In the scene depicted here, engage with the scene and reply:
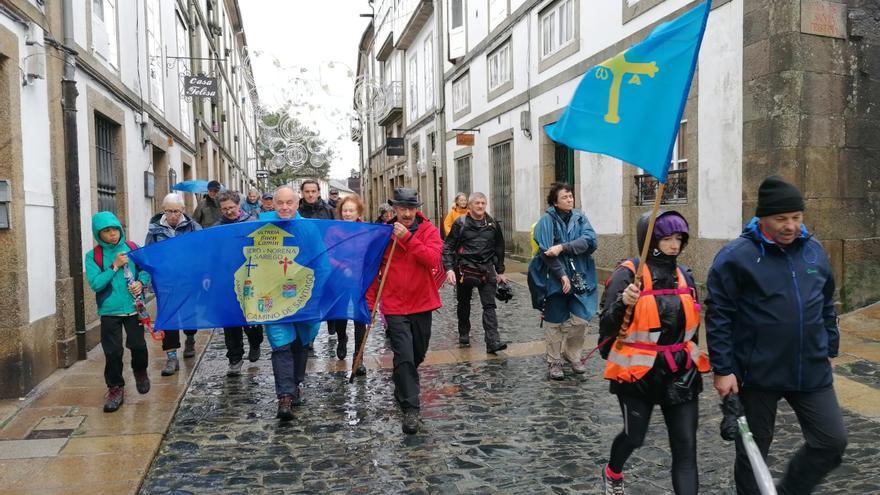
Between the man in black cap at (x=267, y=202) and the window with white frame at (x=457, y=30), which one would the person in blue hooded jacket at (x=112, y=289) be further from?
the window with white frame at (x=457, y=30)

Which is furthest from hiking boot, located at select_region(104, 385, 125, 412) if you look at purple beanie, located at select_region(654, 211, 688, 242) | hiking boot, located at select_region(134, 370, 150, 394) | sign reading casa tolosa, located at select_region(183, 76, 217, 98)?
sign reading casa tolosa, located at select_region(183, 76, 217, 98)

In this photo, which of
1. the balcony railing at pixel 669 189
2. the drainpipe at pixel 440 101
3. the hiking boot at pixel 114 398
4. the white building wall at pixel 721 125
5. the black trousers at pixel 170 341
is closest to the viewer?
the hiking boot at pixel 114 398

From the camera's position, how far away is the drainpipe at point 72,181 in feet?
22.3

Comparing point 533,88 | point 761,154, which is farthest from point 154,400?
point 533,88

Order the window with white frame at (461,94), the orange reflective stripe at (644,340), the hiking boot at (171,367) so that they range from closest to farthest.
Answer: the orange reflective stripe at (644,340), the hiking boot at (171,367), the window with white frame at (461,94)

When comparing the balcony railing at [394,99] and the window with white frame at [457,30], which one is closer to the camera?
the window with white frame at [457,30]

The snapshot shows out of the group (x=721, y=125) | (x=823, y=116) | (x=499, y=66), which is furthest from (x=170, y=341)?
(x=499, y=66)

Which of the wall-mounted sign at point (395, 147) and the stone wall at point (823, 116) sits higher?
the wall-mounted sign at point (395, 147)

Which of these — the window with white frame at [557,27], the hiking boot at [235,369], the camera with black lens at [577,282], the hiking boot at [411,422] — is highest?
the window with white frame at [557,27]

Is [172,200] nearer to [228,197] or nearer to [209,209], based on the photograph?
[228,197]

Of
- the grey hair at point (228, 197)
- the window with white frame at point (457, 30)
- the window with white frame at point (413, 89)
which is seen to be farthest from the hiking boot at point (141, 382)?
the window with white frame at point (413, 89)

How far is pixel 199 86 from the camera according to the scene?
13.9 m

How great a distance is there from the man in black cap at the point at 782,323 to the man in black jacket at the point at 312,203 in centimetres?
514

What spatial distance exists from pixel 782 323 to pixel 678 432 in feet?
2.19
